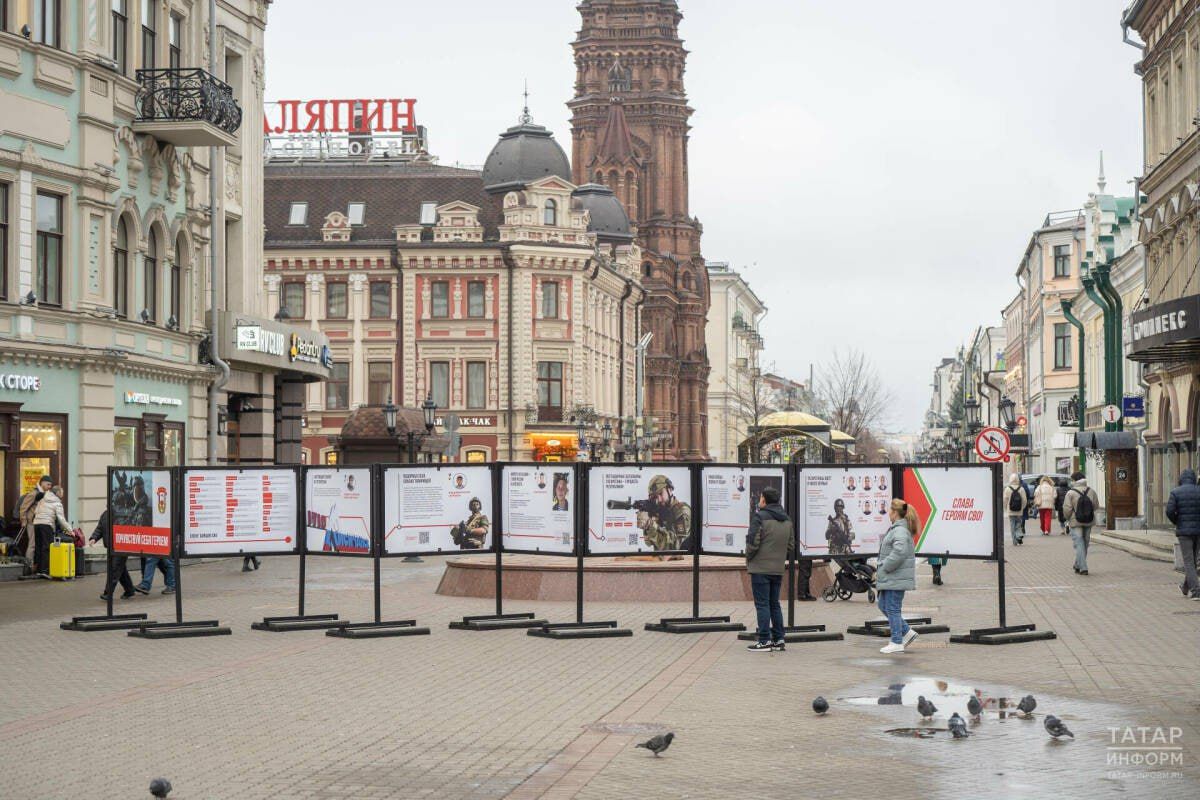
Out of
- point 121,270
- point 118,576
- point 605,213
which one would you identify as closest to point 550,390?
point 605,213

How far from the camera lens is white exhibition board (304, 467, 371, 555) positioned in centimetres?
1969

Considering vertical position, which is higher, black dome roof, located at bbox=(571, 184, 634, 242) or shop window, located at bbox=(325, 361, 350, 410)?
black dome roof, located at bbox=(571, 184, 634, 242)

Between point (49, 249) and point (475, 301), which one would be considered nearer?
point (49, 249)

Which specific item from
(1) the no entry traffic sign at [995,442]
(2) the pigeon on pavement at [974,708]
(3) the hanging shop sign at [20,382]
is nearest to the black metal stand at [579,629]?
(2) the pigeon on pavement at [974,708]

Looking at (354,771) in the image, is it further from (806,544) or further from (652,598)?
(652,598)

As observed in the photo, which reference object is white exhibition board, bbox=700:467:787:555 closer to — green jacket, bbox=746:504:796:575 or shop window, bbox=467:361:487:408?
green jacket, bbox=746:504:796:575

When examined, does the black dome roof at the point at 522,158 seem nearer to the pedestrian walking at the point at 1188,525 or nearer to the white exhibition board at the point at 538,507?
the pedestrian walking at the point at 1188,525

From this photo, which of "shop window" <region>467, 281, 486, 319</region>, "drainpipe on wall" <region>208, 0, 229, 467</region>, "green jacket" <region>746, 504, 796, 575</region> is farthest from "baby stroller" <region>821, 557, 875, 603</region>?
"shop window" <region>467, 281, 486, 319</region>

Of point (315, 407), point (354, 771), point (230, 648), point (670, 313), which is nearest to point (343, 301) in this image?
point (315, 407)

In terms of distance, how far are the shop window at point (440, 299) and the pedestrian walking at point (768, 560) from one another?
189 feet

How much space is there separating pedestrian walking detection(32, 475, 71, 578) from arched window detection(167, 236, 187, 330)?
308 inches

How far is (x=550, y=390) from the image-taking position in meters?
75.8

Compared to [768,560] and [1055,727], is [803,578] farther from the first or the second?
[1055,727]

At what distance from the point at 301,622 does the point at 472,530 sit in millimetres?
2299
